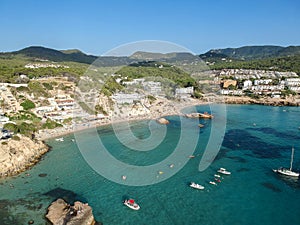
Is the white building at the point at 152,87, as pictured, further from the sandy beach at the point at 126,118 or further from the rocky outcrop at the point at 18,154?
the rocky outcrop at the point at 18,154

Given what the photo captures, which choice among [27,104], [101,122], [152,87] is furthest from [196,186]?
[152,87]

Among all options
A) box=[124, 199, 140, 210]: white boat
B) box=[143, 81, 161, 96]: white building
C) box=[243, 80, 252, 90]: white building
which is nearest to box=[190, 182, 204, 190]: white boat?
box=[124, 199, 140, 210]: white boat

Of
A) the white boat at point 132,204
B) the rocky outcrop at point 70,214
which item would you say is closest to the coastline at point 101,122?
the rocky outcrop at point 70,214

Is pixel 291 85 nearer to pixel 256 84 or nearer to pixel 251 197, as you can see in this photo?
pixel 256 84

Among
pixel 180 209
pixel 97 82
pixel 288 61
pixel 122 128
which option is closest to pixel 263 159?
pixel 180 209

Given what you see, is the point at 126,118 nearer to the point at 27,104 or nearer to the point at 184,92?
the point at 27,104
